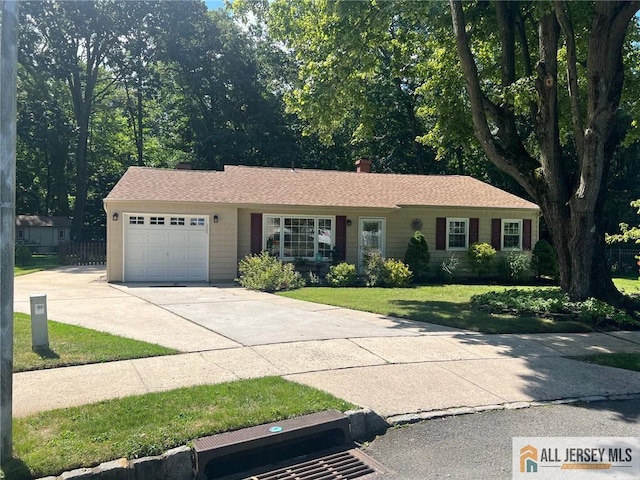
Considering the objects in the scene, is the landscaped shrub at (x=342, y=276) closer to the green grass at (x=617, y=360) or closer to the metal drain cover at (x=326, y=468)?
the green grass at (x=617, y=360)

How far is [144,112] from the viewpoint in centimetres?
4131

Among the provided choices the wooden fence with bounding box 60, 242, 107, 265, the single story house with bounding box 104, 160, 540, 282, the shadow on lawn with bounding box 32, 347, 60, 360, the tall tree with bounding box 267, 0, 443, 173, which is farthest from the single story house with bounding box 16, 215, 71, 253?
the shadow on lawn with bounding box 32, 347, 60, 360

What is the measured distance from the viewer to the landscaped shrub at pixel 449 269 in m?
19.0

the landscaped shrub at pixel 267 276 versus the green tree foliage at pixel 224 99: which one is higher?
the green tree foliage at pixel 224 99

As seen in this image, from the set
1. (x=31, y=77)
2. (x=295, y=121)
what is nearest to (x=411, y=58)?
(x=295, y=121)

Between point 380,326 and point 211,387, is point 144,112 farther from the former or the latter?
point 211,387

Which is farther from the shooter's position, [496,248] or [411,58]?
[496,248]

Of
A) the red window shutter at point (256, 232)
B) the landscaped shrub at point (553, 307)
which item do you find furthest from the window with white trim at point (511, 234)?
the red window shutter at point (256, 232)

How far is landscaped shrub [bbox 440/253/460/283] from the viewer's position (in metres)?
19.0

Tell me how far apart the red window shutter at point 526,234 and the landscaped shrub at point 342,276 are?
8.55 metres

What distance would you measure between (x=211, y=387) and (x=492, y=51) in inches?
576

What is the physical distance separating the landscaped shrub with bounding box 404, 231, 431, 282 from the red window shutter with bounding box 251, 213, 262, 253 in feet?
19.0

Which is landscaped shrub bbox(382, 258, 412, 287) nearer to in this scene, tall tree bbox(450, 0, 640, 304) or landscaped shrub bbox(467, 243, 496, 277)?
landscaped shrub bbox(467, 243, 496, 277)

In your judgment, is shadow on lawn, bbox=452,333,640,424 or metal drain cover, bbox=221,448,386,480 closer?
metal drain cover, bbox=221,448,386,480
